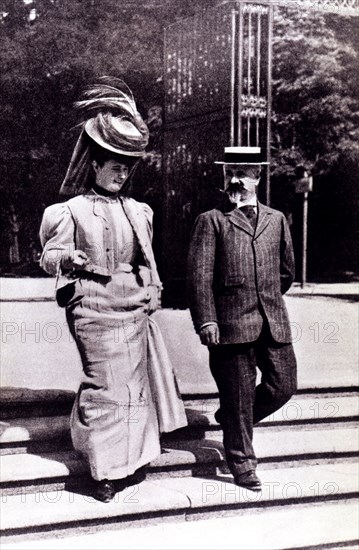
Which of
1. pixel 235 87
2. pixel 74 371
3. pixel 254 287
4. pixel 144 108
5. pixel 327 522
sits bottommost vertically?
pixel 327 522

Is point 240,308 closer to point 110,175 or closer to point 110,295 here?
point 110,295

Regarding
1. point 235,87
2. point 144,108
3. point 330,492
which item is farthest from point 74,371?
point 144,108

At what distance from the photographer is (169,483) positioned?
207 inches

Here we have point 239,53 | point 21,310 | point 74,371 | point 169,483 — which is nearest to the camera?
point 169,483

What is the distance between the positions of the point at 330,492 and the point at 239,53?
5.00 m

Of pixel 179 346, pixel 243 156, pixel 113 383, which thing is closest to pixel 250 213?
pixel 243 156

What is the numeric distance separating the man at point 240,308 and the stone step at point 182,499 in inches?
5.7

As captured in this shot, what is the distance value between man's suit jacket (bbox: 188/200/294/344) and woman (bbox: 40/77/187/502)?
0.27m

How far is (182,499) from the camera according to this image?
4996 mm

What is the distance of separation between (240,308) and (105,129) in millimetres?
1240

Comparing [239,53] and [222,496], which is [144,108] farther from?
[222,496]

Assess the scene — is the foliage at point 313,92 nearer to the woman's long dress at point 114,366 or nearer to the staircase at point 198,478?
the staircase at point 198,478

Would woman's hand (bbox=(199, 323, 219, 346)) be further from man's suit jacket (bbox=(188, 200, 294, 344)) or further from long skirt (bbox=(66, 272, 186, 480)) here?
long skirt (bbox=(66, 272, 186, 480))

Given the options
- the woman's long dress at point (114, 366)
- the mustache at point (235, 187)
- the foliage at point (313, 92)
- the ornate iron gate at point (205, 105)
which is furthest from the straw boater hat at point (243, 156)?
the foliage at point (313, 92)
